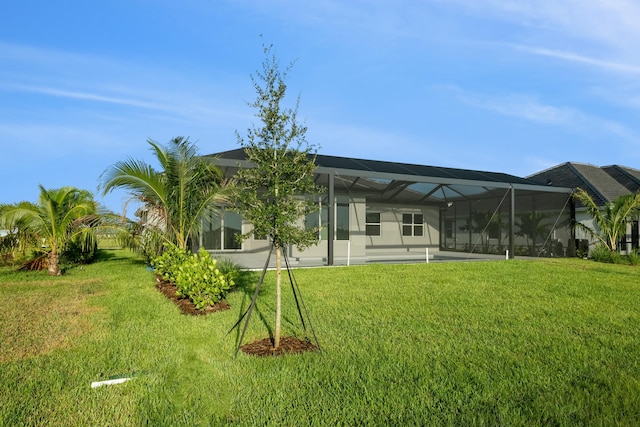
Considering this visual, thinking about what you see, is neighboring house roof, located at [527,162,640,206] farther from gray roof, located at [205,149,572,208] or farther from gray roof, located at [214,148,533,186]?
gray roof, located at [214,148,533,186]

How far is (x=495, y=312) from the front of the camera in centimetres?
728

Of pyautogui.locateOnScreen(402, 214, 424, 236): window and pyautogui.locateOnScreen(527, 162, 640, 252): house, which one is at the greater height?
pyautogui.locateOnScreen(527, 162, 640, 252): house

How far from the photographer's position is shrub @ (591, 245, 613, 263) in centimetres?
1748

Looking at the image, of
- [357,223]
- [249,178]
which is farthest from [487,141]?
[249,178]

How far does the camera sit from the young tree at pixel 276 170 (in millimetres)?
4984

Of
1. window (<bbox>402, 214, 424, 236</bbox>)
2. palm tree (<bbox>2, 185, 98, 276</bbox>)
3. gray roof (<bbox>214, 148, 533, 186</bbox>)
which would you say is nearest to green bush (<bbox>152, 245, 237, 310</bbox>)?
gray roof (<bbox>214, 148, 533, 186</bbox>)

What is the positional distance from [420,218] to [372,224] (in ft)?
11.1

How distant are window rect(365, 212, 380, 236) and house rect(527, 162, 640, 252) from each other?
9.61 meters

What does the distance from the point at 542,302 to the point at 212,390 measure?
23.1 ft

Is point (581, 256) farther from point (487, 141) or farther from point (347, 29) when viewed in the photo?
point (347, 29)

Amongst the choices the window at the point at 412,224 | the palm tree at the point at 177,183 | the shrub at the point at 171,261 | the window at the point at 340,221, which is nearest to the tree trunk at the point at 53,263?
the palm tree at the point at 177,183

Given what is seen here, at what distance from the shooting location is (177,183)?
10.7 metres

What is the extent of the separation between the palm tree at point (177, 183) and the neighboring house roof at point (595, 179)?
18.8m

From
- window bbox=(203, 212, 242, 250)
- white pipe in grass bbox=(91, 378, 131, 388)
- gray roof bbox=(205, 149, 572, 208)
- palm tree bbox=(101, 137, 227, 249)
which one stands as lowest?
white pipe in grass bbox=(91, 378, 131, 388)
